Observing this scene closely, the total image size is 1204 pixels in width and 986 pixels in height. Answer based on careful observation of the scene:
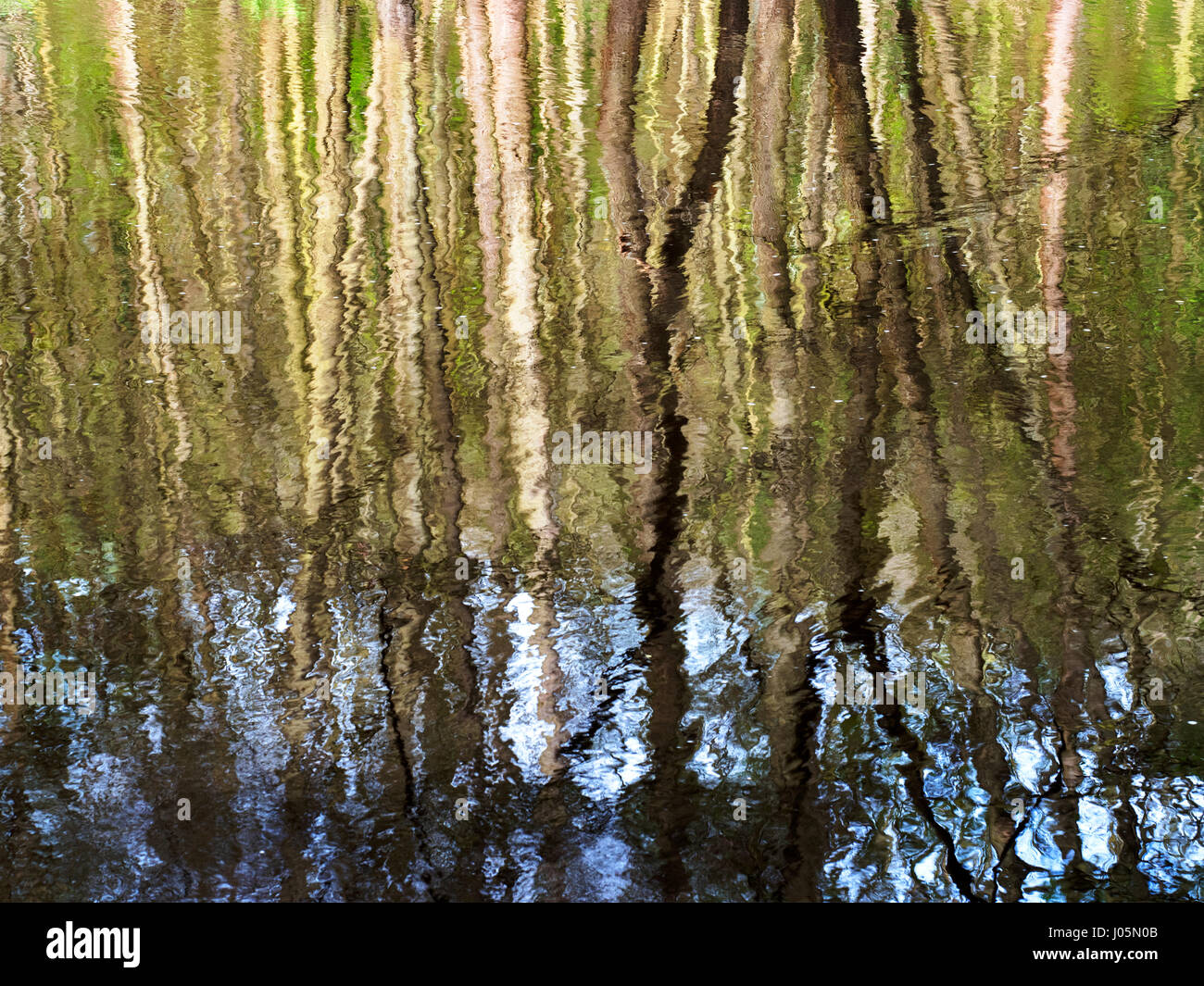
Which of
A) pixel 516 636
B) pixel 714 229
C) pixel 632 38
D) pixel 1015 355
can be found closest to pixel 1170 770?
pixel 516 636

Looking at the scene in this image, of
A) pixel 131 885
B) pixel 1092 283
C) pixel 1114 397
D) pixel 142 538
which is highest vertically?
pixel 1092 283

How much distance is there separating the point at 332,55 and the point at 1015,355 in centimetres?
393

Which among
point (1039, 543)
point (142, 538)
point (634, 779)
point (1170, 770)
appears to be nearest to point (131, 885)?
point (634, 779)

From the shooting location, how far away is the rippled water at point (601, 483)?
2014 millimetres

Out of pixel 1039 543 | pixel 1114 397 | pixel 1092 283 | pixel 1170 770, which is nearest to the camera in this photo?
pixel 1170 770

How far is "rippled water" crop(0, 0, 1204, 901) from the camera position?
201 centimetres

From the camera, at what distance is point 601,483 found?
2.98 metres

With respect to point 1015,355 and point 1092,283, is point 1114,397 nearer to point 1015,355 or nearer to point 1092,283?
point 1015,355

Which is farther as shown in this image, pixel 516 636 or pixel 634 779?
pixel 516 636

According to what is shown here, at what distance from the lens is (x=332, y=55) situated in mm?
5941

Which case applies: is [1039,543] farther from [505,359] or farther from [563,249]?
[563,249]

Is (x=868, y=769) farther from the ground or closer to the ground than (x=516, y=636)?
closer to the ground

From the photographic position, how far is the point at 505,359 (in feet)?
11.7

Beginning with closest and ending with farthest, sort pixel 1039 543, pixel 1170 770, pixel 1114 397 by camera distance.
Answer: pixel 1170 770
pixel 1039 543
pixel 1114 397
